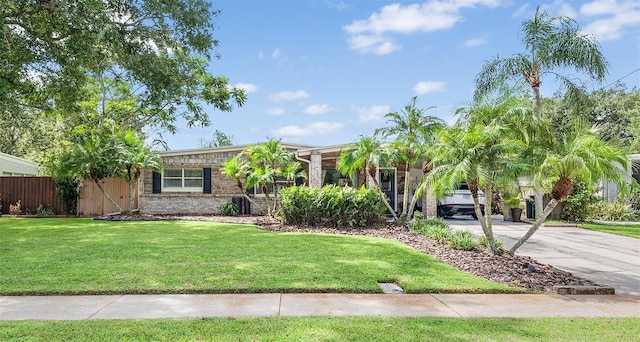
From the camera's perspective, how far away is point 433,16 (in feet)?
42.3

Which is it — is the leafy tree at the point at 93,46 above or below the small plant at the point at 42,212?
above

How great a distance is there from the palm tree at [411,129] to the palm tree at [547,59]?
14.4ft

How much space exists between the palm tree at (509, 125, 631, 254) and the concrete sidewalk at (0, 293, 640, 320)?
2028mm

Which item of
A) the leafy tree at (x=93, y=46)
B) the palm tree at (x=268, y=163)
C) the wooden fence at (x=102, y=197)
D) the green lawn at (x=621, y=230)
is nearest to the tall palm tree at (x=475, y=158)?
the green lawn at (x=621, y=230)

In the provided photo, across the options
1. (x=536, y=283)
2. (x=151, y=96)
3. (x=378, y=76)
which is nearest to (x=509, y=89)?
(x=536, y=283)

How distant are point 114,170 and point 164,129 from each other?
1039 centimetres

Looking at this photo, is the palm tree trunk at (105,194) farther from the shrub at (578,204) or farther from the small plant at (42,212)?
the shrub at (578,204)

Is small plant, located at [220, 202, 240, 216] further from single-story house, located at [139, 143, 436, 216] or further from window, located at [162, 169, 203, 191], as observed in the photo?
window, located at [162, 169, 203, 191]

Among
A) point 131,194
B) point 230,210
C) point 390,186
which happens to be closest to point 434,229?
point 390,186

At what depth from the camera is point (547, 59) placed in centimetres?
1611

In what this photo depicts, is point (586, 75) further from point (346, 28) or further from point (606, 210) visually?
point (346, 28)

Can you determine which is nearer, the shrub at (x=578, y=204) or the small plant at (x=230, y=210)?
the shrub at (x=578, y=204)

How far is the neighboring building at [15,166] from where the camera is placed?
21.3m

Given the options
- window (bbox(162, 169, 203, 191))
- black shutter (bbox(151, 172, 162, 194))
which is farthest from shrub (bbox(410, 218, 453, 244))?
black shutter (bbox(151, 172, 162, 194))
